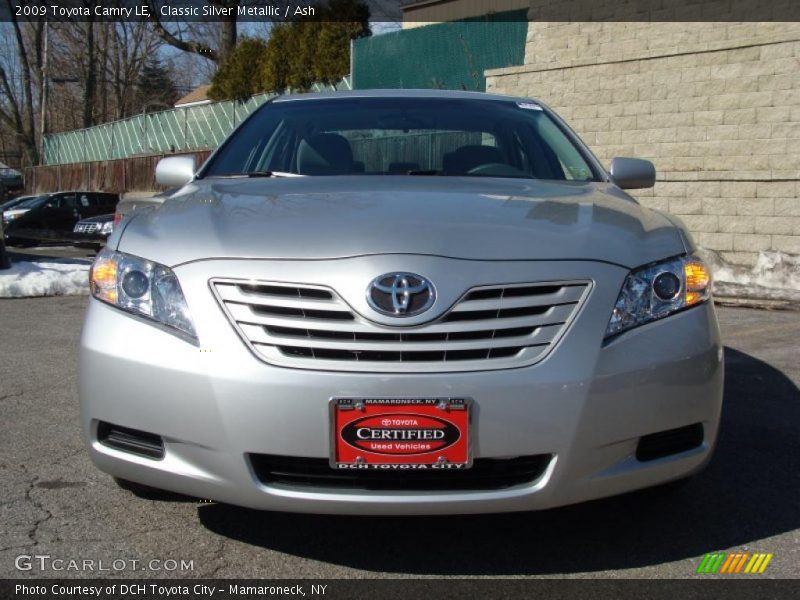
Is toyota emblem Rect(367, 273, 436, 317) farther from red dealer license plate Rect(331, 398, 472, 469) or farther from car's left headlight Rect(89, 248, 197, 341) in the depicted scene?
car's left headlight Rect(89, 248, 197, 341)

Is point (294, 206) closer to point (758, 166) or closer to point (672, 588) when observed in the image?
point (672, 588)

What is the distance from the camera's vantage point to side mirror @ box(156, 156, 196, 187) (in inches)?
161

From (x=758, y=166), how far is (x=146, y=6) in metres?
29.3

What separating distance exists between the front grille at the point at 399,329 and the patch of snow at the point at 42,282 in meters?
8.05

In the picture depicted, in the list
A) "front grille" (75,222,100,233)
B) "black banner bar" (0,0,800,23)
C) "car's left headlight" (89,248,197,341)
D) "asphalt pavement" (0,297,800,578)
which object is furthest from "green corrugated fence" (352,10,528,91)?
"car's left headlight" (89,248,197,341)

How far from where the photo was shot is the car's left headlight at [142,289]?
2697 mm

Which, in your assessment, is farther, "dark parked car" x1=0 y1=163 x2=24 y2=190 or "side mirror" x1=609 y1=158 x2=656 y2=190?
"dark parked car" x1=0 y1=163 x2=24 y2=190

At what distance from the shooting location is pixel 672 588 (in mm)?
2686

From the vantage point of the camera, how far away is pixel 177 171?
13.5 ft

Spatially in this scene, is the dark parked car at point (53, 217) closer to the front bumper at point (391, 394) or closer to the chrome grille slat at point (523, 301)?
the front bumper at point (391, 394)

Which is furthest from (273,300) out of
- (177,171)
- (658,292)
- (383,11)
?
(383,11)

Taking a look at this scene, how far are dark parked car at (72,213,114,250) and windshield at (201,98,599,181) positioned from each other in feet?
49.6

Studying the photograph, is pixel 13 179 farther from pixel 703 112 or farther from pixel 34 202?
pixel 703 112

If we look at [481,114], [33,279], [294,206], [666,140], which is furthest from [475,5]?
[294,206]
